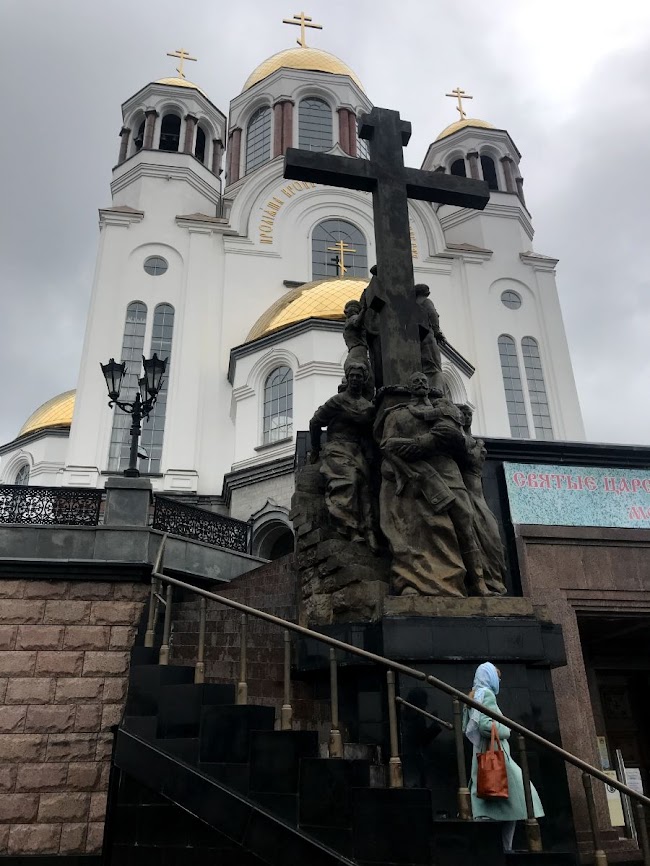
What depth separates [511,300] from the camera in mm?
30062

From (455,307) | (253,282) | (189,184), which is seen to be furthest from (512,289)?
(189,184)

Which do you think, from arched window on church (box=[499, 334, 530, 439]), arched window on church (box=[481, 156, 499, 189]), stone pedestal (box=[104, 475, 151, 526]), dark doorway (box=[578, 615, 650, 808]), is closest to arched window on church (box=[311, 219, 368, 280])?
arched window on church (box=[499, 334, 530, 439])

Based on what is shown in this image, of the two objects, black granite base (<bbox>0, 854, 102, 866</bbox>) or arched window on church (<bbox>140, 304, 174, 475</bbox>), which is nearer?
black granite base (<bbox>0, 854, 102, 866</bbox>)

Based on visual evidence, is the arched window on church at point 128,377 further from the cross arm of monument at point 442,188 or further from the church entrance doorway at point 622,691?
the church entrance doorway at point 622,691

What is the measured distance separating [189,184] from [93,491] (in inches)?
826

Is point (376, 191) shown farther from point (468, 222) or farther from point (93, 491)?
point (468, 222)

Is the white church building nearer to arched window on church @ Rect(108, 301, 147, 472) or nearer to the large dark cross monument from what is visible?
arched window on church @ Rect(108, 301, 147, 472)

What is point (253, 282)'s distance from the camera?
90.9ft

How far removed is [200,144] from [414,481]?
30.7 m

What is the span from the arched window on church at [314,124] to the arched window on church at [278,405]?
564 inches

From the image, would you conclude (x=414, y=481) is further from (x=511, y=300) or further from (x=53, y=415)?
(x=53, y=415)

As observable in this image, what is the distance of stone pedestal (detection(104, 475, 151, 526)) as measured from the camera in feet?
38.8

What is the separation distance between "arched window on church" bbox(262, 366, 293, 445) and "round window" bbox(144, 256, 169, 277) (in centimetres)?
730

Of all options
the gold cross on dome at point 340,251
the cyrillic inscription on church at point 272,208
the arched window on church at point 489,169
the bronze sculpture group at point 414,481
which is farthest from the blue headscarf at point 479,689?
the arched window on church at point 489,169
